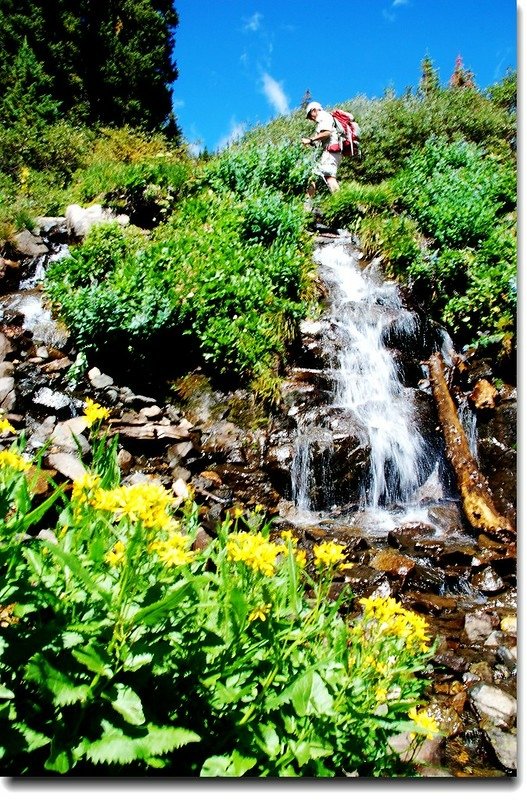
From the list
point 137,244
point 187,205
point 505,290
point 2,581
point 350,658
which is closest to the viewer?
point 2,581

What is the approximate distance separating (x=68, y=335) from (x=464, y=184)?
6.80 meters

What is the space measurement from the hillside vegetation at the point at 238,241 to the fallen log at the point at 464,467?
755 mm

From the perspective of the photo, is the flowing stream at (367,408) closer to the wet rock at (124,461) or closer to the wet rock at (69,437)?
the wet rock at (124,461)

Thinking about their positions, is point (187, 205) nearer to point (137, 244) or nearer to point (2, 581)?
point (137, 244)

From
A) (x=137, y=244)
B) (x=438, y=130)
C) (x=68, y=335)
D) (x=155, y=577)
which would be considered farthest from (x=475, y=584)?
(x=438, y=130)

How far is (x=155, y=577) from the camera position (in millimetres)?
1447

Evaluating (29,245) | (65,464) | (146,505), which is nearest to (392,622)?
(146,505)

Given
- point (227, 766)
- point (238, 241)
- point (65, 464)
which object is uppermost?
point (238, 241)

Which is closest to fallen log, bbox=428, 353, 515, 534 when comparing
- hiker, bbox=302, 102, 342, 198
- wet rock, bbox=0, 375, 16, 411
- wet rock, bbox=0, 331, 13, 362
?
wet rock, bbox=0, 375, 16, 411

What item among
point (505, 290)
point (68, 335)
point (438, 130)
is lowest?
point (68, 335)

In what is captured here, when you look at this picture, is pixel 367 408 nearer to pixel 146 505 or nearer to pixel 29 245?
pixel 146 505

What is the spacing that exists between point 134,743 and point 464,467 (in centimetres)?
473

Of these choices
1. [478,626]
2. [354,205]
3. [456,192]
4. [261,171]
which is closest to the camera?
[478,626]

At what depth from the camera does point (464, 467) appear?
528 cm
